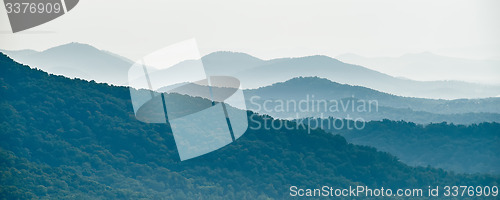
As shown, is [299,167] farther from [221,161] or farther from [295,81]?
[295,81]

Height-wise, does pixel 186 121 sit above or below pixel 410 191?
above

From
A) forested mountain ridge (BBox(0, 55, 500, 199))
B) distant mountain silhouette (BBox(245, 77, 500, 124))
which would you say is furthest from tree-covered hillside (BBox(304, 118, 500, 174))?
distant mountain silhouette (BBox(245, 77, 500, 124))

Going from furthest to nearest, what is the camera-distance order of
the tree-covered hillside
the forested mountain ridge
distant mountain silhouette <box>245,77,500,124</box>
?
distant mountain silhouette <box>245,77,500,124</box> < the tree-covered hillside < the forested mountain ridge

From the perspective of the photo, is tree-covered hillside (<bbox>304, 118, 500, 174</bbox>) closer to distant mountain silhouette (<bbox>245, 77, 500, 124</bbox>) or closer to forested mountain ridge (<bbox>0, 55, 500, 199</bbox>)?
forested mountain ridge (<bbox>0, 55, 500, 199</bbox>)

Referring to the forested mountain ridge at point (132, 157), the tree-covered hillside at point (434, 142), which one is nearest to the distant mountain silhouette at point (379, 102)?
the tree-covered hillside at point (434, 142)

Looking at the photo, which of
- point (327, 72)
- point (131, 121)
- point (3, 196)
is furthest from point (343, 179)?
point (327, 72)

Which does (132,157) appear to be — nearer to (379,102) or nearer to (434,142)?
(434,142)

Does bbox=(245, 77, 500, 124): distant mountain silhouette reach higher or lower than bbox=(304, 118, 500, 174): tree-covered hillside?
higher

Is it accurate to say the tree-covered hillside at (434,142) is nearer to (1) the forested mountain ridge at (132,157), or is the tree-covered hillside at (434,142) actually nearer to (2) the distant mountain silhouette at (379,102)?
(1) the forested mountain ridge at (132,157)
